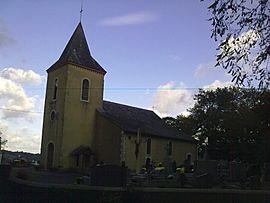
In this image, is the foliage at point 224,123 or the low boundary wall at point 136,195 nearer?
the low boundary wall at point 136,195

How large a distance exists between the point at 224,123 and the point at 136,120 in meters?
12.6

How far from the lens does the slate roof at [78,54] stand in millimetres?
48125

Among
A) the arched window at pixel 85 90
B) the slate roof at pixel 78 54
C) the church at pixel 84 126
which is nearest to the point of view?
the church at pixel 84 126

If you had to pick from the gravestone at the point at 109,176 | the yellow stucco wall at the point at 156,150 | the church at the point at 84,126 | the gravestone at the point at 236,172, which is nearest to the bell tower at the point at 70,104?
the church at the point at 84,126

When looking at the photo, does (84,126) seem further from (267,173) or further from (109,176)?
(109,176)

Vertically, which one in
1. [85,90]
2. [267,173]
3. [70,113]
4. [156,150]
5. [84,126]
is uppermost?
[85,90]

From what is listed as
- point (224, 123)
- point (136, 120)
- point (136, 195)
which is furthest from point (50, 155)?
point (136, 195)

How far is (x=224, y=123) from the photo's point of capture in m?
55.6

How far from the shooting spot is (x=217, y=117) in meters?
59.2

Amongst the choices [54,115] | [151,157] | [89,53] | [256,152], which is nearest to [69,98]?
[54,115]

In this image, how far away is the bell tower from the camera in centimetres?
4578

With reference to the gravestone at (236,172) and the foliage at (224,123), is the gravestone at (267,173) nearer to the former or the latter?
the gravestone at (236,172)

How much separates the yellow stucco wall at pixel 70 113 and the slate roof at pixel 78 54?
62cm

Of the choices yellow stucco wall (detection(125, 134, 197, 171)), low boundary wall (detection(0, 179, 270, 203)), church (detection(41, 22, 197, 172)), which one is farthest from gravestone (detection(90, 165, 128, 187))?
yellow stucco wall (detection(125, 134, 197, 171))
